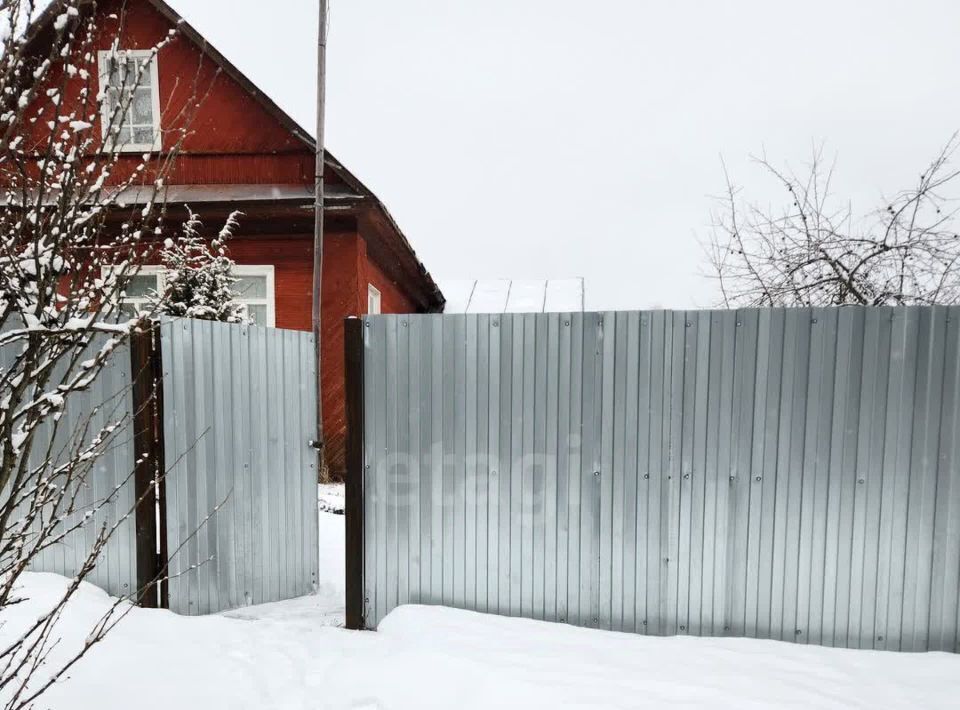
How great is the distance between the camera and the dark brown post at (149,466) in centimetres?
320

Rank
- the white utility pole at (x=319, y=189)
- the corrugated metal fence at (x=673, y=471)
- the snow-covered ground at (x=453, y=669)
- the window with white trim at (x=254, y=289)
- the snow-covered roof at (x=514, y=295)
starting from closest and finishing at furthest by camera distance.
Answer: the snow-covered ground at (x=453, y=669) < the corrugated metal fence at (x=673, y=471) < the white utility pole at (x=319, y=189) < the window with white trim at (x=254, y=289) < the snow-covered roof at (x=514, y=295)

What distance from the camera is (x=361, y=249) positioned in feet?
27.0

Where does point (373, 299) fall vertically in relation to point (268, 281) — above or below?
below

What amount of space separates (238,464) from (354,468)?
90 centimetres

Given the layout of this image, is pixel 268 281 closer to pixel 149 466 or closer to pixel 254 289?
pixel 254 289

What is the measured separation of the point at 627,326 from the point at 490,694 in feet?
6.40

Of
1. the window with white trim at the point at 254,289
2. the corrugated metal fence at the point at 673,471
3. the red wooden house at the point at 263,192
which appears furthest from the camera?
the window with white trim at the point at 254,289

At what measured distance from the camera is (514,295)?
544 inches

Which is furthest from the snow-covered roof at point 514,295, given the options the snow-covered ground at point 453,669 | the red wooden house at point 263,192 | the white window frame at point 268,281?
the snow-covered ground at point 453,669

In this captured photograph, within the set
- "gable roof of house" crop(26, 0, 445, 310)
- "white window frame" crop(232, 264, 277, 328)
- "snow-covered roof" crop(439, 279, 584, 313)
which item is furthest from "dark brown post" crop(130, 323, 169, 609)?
"snow-covered roof" crop(439, 279, 584, 313)

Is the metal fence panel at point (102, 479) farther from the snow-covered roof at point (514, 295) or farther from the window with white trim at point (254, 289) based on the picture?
the snow-covered roof at point (514, 295)

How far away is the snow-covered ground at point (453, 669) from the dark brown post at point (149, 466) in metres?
0.22

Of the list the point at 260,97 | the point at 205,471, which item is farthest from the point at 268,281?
the point at 205,471

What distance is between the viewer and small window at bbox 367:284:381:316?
891 centimetres
